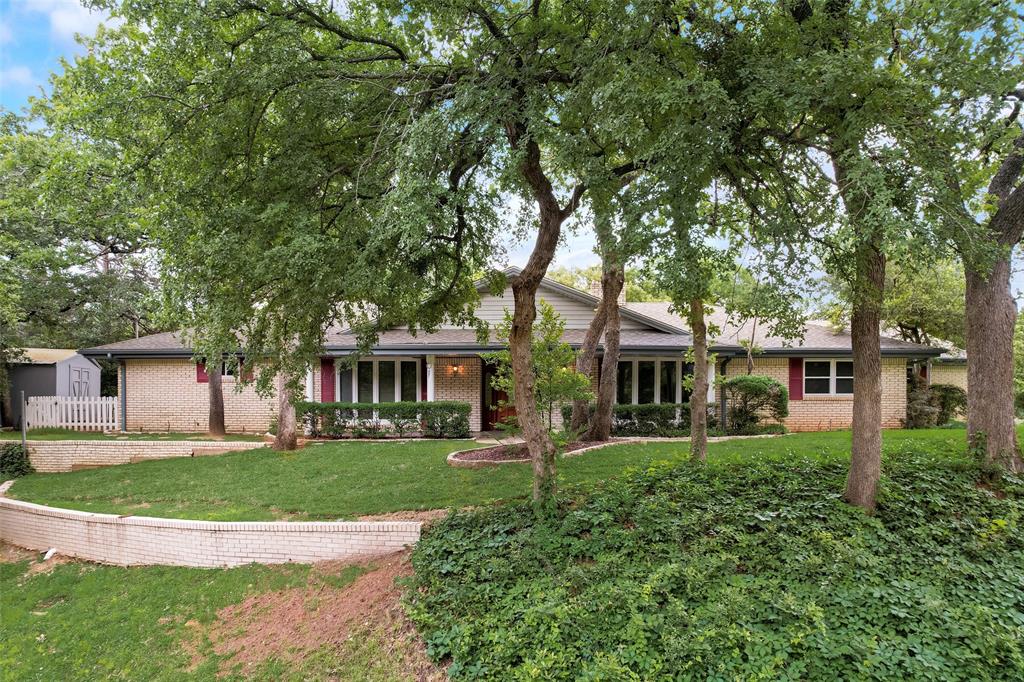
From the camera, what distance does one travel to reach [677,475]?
730cm

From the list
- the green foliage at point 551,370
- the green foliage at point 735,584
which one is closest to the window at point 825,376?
the green foliage at point 551,370

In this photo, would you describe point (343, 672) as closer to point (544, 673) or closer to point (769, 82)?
point (544, 673)

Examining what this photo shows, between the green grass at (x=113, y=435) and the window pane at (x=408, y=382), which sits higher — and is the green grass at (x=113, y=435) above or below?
below

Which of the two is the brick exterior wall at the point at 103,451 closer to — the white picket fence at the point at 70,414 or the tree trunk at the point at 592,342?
the white picket fence at the point at 70,414

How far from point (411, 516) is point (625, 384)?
30.8ft

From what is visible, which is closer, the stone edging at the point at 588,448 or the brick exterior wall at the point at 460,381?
the stone edging at the point at 588,448

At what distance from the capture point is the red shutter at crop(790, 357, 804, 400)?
614 inches

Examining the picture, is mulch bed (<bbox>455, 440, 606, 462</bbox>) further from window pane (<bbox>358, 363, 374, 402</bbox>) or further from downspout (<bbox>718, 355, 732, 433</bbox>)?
window pane (<bbox>358, 363, 374, 402</bbox>)

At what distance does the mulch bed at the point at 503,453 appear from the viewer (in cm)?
1045

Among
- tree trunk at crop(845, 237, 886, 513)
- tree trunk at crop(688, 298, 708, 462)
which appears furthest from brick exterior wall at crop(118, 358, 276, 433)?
tree trunk at crop(845, 237, 886, 513)

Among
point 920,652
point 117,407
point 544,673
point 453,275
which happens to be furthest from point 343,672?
point 117,407

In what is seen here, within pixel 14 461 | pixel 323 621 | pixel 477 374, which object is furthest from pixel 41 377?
pixel 323 621

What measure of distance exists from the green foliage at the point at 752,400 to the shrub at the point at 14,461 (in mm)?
16434

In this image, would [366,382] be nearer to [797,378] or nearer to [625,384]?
[625,384]
